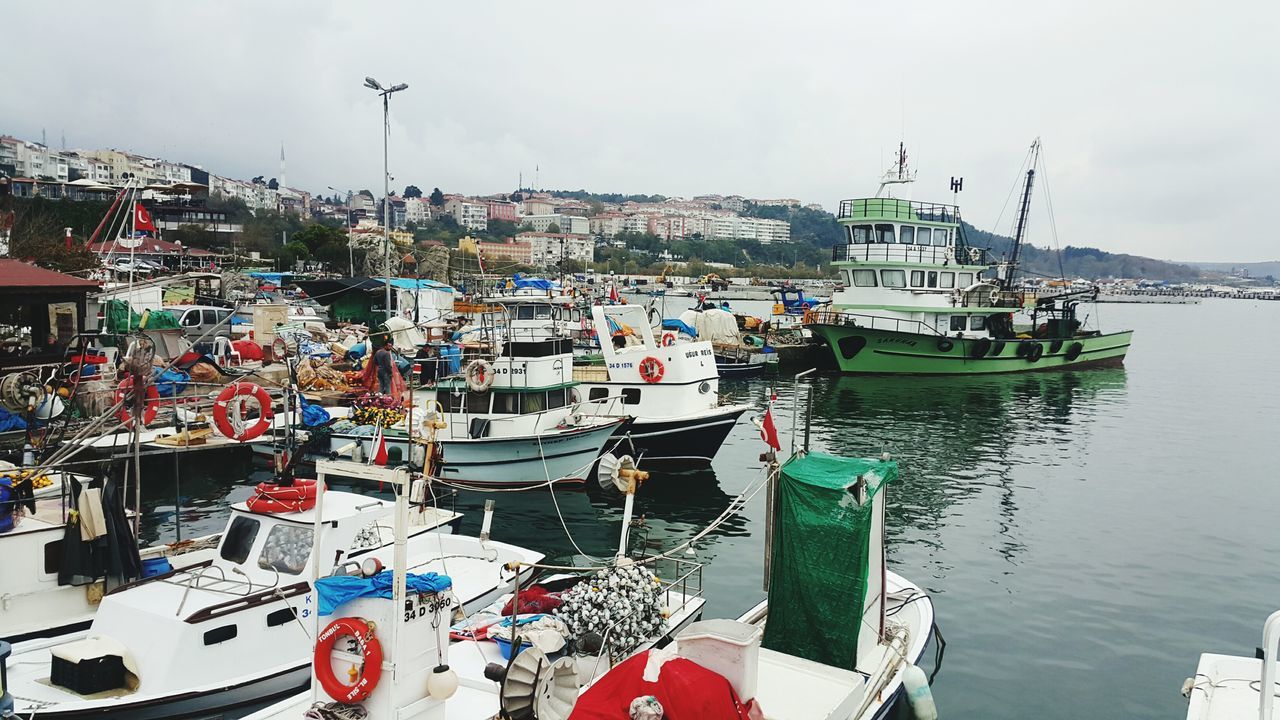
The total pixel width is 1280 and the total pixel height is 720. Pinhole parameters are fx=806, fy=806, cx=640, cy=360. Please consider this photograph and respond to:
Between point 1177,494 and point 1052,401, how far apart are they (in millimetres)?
17152

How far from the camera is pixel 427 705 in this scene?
7742mm

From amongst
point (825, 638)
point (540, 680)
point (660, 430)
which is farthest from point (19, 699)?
point (660, 430)

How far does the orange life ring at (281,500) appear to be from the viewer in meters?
11.1

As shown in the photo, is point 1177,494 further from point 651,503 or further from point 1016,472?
point 651,503

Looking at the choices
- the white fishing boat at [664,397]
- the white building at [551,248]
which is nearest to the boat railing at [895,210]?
the white fishing boat at [664,397]

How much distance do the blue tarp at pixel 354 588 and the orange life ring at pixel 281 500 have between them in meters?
3.73

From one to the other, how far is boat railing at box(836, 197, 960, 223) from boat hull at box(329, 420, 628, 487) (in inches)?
1230

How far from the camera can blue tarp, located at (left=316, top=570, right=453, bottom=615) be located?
7520 millimetres

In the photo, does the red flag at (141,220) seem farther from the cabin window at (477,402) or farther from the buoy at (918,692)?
the buoy at (918,692)

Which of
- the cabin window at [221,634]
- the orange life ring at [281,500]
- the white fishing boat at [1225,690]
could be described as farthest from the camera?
the orange life ring at [281,500]

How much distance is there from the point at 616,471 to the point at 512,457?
9294 millimetres

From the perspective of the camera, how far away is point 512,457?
2083 centimetres

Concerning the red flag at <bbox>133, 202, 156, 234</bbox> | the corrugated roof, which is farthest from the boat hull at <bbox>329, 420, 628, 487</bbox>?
the red flag at <bbox>133, 202, 156, 234</bbox>

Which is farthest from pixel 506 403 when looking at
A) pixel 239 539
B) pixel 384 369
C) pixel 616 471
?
pixel 239 539
